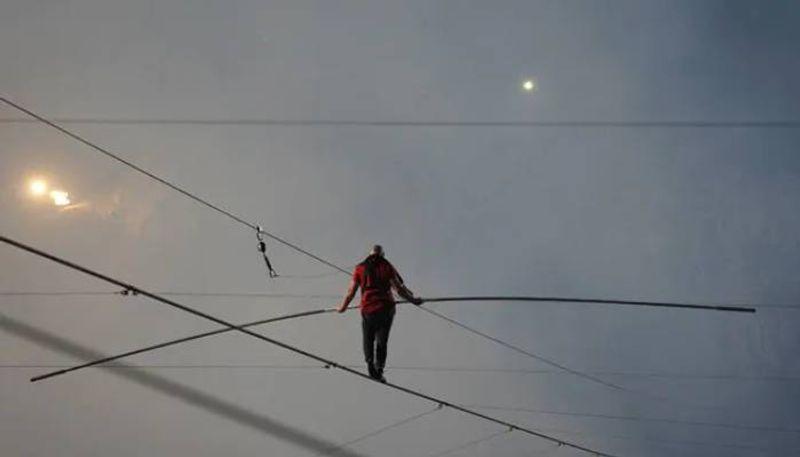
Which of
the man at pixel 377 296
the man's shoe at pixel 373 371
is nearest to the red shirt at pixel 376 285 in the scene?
the man at pixel 377 296

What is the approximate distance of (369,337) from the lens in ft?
31.3

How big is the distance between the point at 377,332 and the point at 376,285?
76 centimetres

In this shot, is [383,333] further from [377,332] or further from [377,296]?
[377,296]

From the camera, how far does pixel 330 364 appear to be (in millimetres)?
8031

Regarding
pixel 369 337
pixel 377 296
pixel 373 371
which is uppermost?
pixel 377 296

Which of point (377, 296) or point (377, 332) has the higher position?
point (377, 296)

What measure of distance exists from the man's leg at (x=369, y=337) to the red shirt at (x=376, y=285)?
5.1 inches

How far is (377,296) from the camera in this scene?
930 centimetres

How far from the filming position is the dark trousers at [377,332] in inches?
369

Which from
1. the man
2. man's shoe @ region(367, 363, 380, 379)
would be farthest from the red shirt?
man's shoe @ region(367, 363, 380, 379)

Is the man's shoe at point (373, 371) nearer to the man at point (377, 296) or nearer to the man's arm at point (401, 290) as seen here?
the man at point (377, 296)

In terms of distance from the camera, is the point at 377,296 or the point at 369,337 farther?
the point at 369,337

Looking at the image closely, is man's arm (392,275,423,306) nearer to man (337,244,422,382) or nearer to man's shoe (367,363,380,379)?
man (337,244,422,382)

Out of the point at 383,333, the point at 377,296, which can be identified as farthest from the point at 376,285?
the point at 383,333
